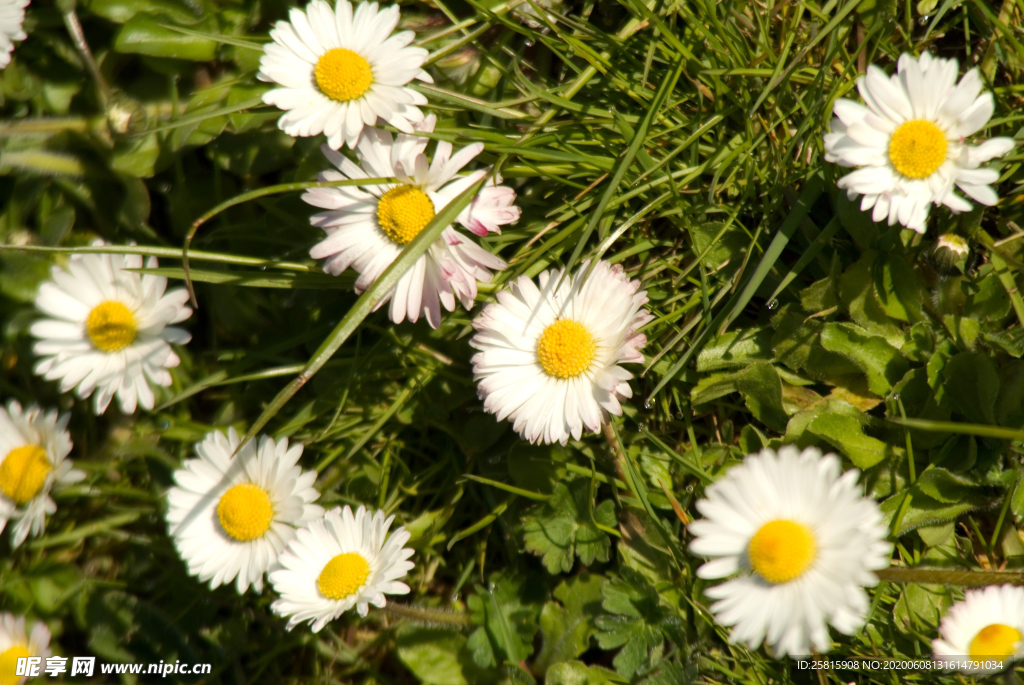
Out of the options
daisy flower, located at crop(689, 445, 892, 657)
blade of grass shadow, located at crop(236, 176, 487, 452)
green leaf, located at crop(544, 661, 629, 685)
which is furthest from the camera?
green leaf, located at crop(544, 661, 629, 685)

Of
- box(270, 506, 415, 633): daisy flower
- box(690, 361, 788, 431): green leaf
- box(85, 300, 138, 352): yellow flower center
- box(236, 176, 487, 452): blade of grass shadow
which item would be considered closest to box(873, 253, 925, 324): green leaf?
box(690, 361, 788, 431): green leaf

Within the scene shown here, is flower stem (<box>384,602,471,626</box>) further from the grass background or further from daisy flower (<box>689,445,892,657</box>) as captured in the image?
daisy flower (<box>689,445,892,657</box>)

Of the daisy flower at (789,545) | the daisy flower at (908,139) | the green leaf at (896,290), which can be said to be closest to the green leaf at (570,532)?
the daisy flower at (789,545)

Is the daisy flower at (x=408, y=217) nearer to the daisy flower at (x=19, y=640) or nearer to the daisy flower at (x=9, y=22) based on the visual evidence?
the daisy flower at (x=9, y=22)

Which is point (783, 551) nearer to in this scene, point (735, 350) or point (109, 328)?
point (735, 350)

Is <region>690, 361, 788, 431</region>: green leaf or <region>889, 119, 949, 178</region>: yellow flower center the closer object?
<region>889, 119, 949, 178</region>: yellow flower center

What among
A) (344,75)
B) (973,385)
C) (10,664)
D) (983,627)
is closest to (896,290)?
(973,385)
